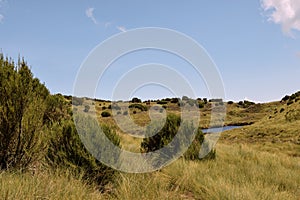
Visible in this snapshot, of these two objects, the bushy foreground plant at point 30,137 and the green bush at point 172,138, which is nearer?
the bushy foreground plant at point 30,137

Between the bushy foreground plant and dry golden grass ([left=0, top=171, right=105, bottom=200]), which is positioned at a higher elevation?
the bushy foreground plant

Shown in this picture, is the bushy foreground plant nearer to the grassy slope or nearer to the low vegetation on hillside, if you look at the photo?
the low vegetation on hillside

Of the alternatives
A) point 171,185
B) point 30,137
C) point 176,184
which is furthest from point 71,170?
point 176,184

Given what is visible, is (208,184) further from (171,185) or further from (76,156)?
(76,156)

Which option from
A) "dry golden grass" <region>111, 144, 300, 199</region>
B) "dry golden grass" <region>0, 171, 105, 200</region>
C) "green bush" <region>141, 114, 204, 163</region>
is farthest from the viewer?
"green bush" <region>141, 114, 204, 163</region>

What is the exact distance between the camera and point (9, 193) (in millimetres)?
3730

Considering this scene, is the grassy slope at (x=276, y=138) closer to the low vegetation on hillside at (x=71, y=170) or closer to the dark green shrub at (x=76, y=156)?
the low vegetation on hillside at (x=71, y=170)

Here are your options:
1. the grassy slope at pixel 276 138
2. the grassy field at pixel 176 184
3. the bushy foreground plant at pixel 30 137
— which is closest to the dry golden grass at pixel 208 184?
the grassy field at pixel 176 184

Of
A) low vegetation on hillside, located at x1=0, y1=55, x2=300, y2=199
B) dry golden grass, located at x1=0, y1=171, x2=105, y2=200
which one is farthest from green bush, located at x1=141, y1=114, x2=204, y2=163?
dry golden grass, located at x1=0, y1=171, x2=105, y2=200

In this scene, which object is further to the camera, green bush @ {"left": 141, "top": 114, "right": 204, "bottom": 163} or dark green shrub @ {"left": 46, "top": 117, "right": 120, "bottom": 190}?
green bush @ {"left": 141, "top": 114, "right": 204, "bottom": 163}

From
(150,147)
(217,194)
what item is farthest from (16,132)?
(150,147)

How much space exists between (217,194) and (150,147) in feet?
13.7

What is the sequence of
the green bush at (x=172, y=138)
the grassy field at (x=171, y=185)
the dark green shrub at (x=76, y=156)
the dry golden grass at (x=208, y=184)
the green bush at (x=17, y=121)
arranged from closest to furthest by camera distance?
the grassy field at (x=171, y=185)
the dry golden grass at (x=208, y=184)
the green bush at (x=17, y=121)
the dark green shrub at (x=76, y=156)
the green bush at (x=172, y=138)

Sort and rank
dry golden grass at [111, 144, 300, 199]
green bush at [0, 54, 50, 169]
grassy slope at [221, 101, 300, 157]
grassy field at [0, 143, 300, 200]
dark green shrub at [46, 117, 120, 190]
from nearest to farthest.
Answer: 1. grassy field at [0, 143, 300, 200]
2. dry golden grass at [111, 144, 300, 199]
3. green bush at [0, 54, 50, 169]
4. dark green shrub at [46, 117, 120, 190]
5. grassy slope at [221, 101, 300, 157]
